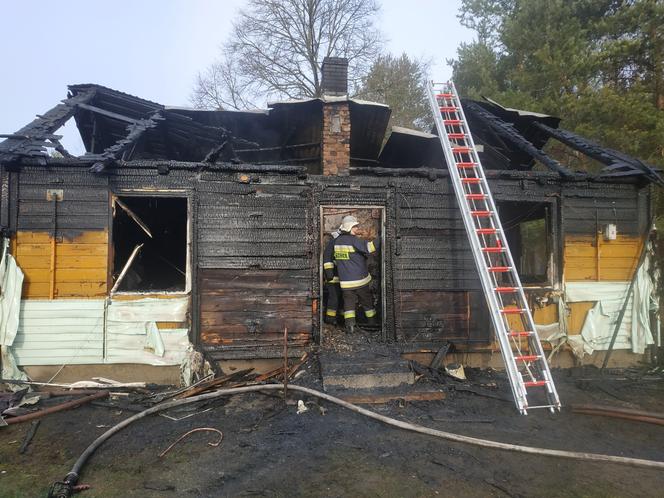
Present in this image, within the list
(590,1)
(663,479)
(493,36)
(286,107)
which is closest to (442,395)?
(663,479)

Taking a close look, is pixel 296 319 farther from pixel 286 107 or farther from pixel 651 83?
pixel 651 83

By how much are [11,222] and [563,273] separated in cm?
851

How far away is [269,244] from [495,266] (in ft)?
11.8

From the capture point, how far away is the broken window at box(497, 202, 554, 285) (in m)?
7.08

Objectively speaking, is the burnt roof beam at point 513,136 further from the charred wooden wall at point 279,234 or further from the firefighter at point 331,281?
the firefighter at point 331,281

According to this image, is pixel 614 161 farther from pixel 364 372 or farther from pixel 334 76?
pixel 364 372

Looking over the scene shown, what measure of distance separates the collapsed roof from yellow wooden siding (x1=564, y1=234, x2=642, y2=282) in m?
1.11

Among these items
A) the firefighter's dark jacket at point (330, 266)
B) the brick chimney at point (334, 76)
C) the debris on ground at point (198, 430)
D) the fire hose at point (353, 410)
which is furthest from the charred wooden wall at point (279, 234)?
the brick chimney at point (334, 76)

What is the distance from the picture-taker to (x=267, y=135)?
8312 mm

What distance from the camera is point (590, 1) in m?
11.6

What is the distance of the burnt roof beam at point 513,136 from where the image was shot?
6884mm

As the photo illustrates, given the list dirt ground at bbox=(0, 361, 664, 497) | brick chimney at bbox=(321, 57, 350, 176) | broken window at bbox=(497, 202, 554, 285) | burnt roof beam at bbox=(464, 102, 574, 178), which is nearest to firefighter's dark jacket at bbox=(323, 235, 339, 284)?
brick chimney at bbox=(321, 57, 350, 176)

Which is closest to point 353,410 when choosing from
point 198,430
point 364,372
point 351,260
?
point 364,372

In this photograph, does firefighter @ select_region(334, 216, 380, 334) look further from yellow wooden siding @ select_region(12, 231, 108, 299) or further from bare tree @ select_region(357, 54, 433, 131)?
bare tree @ select_region(357, 54, 433, 131)
